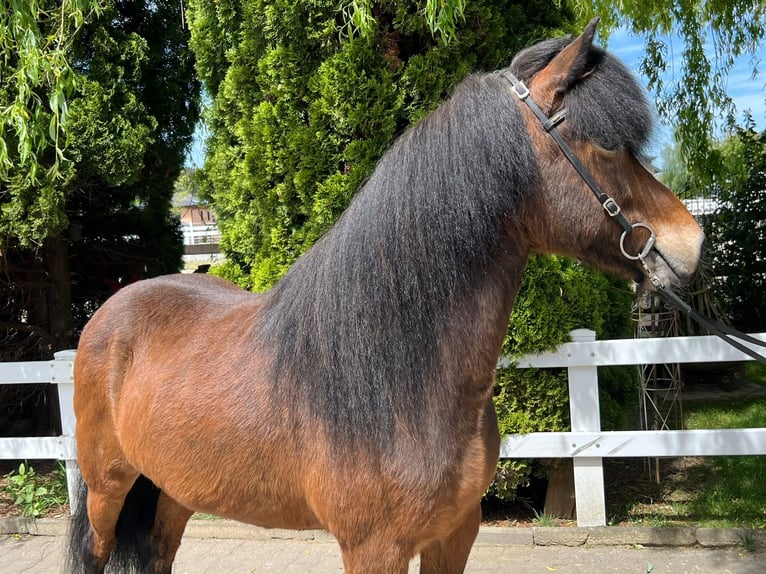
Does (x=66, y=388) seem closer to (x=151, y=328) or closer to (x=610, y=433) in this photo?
(x=151, y=328)

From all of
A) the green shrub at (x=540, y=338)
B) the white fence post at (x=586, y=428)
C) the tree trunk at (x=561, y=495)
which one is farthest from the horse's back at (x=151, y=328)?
the tree trunk at (x=561, y=495)

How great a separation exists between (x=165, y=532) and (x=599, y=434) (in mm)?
2534

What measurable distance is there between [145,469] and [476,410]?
137 centimetres

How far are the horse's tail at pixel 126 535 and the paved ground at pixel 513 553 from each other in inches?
42.0

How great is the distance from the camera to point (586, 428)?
377cm

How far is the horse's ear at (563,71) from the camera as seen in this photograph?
1.53 metres

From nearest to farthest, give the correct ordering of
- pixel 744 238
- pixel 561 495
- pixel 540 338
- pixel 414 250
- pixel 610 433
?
pixel 414 250 < pixel 540 338 < pixel 610 433 < pixel 561 495 < pixel 744 238

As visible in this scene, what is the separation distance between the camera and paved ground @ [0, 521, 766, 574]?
140 inches

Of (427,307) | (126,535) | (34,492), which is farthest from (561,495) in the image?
(34,492)

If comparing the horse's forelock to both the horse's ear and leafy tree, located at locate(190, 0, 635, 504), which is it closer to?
the horse's ear

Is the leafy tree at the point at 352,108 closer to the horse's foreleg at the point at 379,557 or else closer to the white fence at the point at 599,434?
the white fence at the point at 599,434

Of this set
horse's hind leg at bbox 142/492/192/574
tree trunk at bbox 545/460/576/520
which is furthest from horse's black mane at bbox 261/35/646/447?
tree trunk at bbox 545/460/576/520

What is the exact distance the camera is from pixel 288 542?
4176mm

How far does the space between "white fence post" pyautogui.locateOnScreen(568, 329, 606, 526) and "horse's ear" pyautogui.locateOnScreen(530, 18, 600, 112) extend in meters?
2.38
